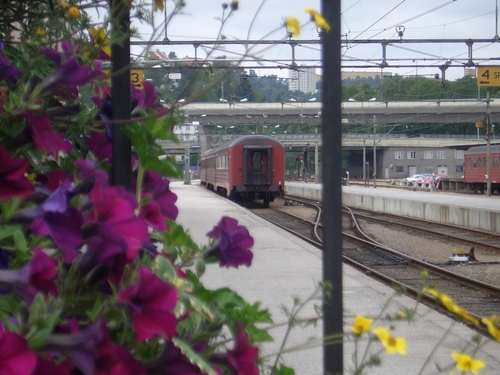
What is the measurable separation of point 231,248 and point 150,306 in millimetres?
536

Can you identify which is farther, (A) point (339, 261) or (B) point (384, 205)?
(B) point (384, 205)

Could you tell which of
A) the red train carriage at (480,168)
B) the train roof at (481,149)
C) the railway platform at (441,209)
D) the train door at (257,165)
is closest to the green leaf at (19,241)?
the railway platform at (441,209)

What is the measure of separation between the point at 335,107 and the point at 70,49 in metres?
0.88

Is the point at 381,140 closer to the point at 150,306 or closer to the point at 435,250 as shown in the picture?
the point at 435,250

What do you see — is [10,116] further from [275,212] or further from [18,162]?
[275,212]

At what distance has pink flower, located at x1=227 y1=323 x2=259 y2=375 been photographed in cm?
135

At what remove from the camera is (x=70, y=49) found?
2.05 meters

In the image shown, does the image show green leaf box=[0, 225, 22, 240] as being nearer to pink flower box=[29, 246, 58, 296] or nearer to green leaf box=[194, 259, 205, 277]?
pink flower box=[29, 246, 58, 296]

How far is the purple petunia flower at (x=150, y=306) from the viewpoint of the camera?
43.8 inches

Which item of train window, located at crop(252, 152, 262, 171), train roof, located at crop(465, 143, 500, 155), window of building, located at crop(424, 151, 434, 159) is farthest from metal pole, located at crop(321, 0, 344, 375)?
window of building, located at crop(424, 151, 434, 159)

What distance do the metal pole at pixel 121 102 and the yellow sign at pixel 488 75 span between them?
25780 millimetres

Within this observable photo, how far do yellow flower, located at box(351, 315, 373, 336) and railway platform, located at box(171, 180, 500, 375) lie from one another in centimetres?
43

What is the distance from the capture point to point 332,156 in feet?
5.20

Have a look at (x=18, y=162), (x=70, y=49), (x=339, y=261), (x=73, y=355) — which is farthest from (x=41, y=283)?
(x=70, y=49)
